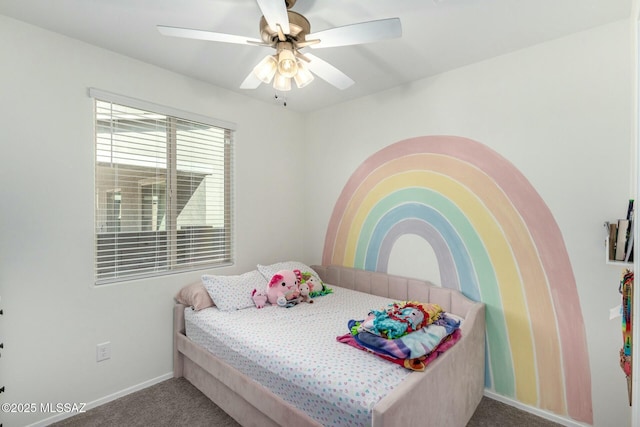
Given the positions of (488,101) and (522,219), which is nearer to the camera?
(522,219)

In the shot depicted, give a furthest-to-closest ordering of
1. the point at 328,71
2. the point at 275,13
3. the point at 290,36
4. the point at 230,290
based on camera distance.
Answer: the point at 230,290 < the point at 328,71 < the point at 290,36 < the point at 275,13

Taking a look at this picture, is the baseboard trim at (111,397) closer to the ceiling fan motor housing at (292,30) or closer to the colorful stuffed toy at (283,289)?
the colorful stuffed toy at (283,289)

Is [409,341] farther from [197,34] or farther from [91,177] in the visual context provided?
[91,177]

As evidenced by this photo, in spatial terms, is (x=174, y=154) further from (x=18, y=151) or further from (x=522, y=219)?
(x=522, y=219)

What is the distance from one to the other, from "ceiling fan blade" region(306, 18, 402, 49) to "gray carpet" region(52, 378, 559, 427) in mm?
2334

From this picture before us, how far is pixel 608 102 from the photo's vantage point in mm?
1863

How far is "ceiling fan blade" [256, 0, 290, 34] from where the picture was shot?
4.16ft

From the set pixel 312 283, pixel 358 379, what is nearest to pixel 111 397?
pixel 312 283

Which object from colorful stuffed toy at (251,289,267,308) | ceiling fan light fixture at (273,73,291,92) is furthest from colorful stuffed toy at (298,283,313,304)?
ceiling fan light fixture at (273,73,291,92)

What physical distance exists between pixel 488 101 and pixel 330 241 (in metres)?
1.95

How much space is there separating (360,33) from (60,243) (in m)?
2.22

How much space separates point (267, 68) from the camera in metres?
1.68

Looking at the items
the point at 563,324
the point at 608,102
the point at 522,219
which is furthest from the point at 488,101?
the point at 563,324

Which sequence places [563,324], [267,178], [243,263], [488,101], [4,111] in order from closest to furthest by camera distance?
Result: [4,111] < [563,324] < [488,101] < [243,263] < [267,178]
